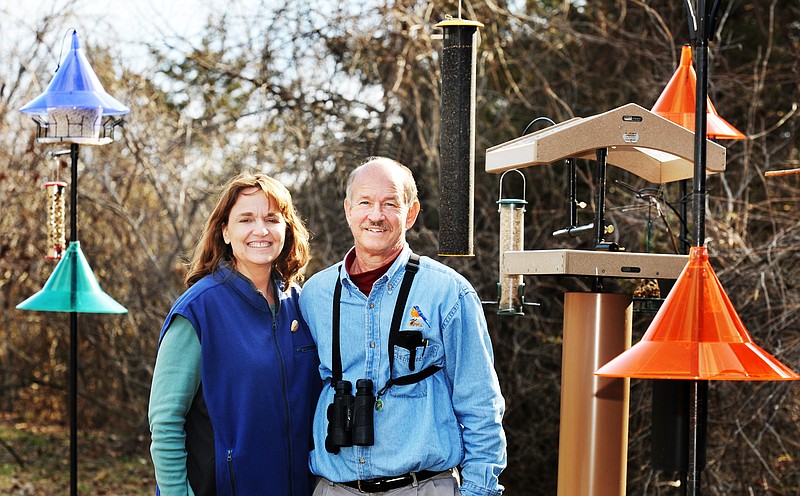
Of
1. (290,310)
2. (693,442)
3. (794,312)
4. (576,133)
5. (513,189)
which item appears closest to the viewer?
(693,442)

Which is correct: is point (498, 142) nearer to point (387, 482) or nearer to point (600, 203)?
point (600, 203)

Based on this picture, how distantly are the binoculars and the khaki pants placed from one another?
109 millimetres

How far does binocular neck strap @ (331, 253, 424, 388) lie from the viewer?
2.83 metres

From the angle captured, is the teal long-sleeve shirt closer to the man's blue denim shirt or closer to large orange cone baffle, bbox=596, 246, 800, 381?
the man's blue denim shirt

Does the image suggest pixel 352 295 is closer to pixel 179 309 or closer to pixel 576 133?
pixel 179 309

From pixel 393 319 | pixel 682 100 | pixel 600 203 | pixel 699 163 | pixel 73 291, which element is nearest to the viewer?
pixel 699 163

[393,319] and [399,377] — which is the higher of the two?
[393,319]

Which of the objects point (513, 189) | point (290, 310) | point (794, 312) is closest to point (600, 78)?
point (513, 189)

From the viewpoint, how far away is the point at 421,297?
9.40 feet

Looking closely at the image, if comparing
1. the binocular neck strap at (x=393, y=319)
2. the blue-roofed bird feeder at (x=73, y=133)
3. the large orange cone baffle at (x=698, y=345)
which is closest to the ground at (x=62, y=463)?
the blue-roofed bird feeder at (x=73, y=133)

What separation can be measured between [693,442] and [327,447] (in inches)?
38.1

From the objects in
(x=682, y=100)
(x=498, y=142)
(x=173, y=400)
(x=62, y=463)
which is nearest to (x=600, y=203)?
(x=682, y=100)

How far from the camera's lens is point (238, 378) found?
2.82 meters

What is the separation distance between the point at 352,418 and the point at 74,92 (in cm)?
278
